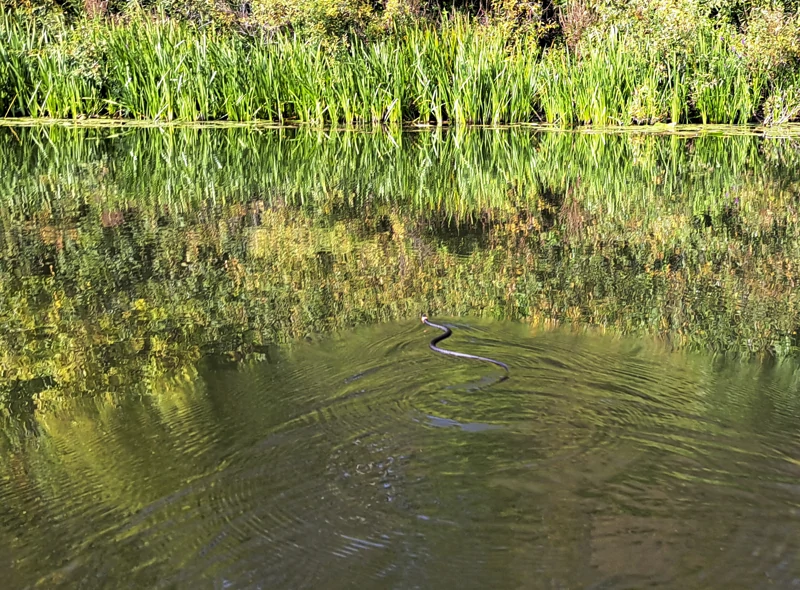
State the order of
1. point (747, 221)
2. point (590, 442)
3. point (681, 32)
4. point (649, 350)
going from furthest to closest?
1. point (681, 32)
2. point (747, 221)
3. point (649, 350)
4. point (590, 442)

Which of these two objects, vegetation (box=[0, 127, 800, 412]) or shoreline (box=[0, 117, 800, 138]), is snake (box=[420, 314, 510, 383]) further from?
shoreline (box=[0, 117, 800, 138])

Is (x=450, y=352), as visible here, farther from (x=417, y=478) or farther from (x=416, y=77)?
(x=416, y=77)

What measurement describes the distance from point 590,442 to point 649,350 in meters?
0.75

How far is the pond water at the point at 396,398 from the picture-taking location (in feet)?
5.38

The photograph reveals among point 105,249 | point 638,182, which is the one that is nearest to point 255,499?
point 105,249

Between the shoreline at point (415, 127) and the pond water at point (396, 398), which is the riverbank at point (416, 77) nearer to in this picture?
the shoreline at point (415, 127)

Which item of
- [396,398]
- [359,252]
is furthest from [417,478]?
[359,252]

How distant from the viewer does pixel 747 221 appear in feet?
15.5

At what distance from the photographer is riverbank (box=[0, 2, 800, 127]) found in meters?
9.96

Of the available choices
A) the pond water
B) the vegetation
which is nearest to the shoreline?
the vegetation

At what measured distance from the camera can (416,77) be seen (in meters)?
10.5

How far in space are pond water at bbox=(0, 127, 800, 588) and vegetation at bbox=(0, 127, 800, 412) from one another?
19 millimetres

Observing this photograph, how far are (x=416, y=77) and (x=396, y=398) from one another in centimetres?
867

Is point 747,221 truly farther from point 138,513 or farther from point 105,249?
point 138,513
